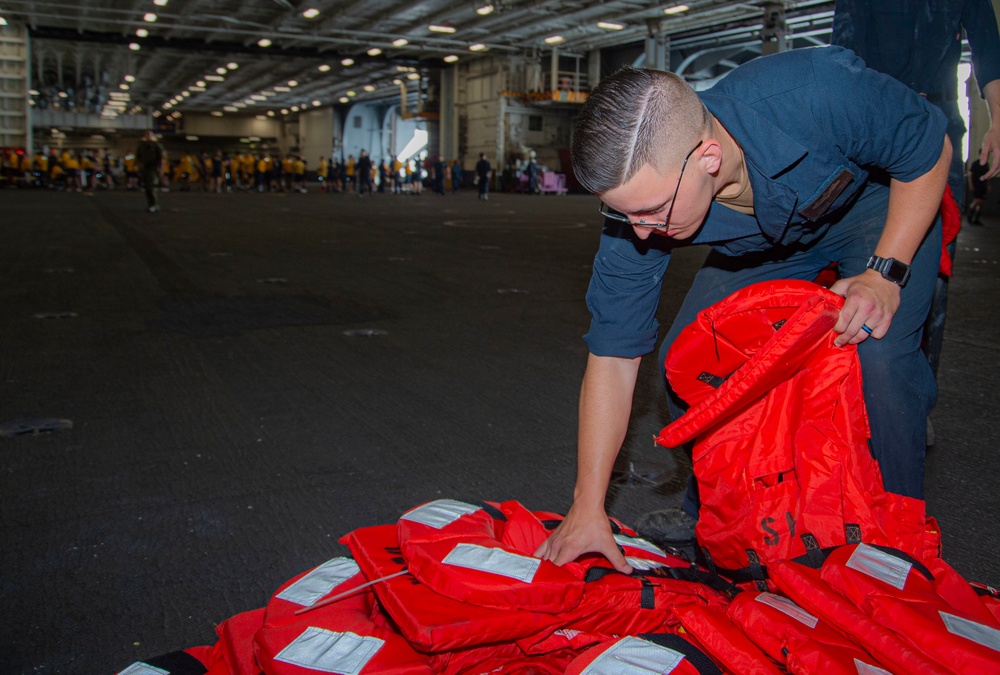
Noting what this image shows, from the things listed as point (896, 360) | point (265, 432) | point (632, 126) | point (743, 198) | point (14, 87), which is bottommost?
point (265, 432)

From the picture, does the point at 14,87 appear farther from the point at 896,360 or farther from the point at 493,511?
the point at 896,360

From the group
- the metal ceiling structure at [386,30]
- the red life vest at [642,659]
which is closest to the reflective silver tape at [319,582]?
the red life vest at [642,659]

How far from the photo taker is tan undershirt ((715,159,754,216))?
1.59 m

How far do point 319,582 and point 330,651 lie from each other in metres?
0.25

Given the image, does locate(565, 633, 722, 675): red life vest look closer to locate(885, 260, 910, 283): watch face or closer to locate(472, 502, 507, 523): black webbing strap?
locate(472, 502, 507, 523): black webbing strap

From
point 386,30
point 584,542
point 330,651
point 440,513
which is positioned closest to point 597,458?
point 584,542

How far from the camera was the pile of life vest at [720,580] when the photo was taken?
1.22 meters

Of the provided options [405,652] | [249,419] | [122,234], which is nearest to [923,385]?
[405,652]

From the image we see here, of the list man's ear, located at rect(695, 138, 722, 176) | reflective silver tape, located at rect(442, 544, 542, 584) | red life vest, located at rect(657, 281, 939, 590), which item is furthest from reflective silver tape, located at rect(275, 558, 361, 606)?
man's ear, located at rect(695, 138, 722, 176)

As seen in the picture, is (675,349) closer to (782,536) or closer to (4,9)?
(782,536)

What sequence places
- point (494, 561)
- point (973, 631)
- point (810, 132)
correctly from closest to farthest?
point (973, 631) → point (494, 561) → point (810, 132)

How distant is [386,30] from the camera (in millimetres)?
29500

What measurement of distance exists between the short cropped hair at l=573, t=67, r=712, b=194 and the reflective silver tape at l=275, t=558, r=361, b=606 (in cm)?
88

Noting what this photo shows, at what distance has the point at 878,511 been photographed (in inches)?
61.8
